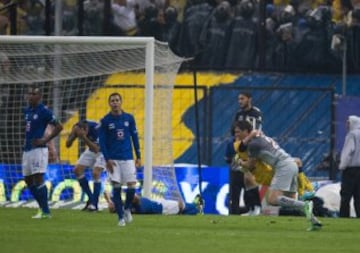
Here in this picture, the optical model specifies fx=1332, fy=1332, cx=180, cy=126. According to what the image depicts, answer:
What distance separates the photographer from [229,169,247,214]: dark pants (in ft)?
87.6

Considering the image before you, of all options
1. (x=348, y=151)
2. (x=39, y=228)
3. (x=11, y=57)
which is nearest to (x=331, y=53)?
(x=348, y=151)

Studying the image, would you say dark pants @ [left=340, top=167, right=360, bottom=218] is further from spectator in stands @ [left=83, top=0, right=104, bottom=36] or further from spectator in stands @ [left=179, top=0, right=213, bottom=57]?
spectator in stands @ [left=83, top=0, right=104, bottom=36]

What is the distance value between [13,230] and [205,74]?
1335 centimetres

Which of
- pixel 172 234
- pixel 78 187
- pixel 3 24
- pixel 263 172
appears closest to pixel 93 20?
pixel 3 24

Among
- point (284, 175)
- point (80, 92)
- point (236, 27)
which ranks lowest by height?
point (284, 175)

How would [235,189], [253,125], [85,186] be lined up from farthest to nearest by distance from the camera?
[235,189], [85,186], [253,125]

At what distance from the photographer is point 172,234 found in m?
18.5

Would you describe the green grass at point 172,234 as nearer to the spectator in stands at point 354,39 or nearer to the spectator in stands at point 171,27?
the spectator in stands at point 354,39

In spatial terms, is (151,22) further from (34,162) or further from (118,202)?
(118,202)

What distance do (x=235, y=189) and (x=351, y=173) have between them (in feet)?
7.74

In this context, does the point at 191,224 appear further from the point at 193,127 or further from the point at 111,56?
the point at 193,127

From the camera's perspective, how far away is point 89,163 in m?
26.6

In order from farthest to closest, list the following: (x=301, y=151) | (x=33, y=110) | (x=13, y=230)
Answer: (x=301, y=151) < (x=33, y=110) < (x=13, y=230)

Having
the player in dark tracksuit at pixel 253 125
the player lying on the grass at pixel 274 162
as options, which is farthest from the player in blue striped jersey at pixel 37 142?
the player in dark tracksuit at pixel 253 125
